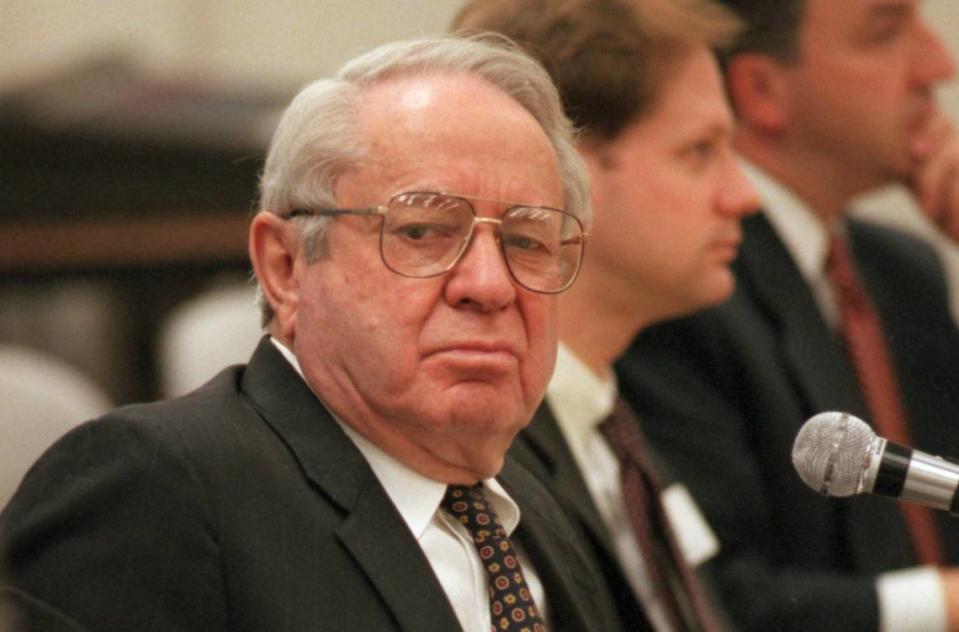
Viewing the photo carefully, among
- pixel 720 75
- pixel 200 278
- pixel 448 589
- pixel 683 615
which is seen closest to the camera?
pixel 448 589

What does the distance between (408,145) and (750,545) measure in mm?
1285

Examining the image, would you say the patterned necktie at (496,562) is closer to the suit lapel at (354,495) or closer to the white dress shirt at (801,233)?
the suit lapel at (354,495)

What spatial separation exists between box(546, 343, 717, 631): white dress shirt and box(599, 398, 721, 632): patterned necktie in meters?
0.01

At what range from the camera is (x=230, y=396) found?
158cm

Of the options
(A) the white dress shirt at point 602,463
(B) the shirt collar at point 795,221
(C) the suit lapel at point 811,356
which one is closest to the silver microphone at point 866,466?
(A) the white dress shirt at point 602,463

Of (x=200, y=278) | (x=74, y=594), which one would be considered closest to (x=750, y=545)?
(x=74, y=594)

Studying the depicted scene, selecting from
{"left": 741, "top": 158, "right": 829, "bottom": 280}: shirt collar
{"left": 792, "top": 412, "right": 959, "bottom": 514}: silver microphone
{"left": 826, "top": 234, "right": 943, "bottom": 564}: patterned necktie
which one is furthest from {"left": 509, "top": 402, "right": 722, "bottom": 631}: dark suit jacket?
{"left": 741, "top": 158, "right": 829, "bottom": 280}: shirt collar

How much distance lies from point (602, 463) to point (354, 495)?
86cm

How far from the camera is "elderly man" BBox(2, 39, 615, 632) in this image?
1.40 metres

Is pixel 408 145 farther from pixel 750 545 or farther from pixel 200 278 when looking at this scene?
pixel 200 278

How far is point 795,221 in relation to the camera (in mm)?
2988

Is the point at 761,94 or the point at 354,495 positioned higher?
the point at 761,94

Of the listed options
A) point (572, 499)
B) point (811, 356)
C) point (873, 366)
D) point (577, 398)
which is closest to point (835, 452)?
point (572, 499)

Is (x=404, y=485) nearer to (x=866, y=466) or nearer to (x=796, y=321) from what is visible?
(x=866, y=466)
